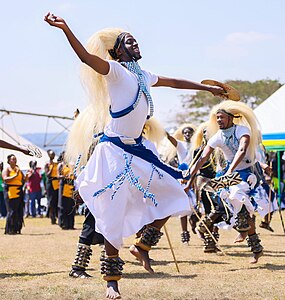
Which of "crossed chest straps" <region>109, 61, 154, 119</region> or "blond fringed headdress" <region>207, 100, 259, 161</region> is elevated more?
"crossed chest straps" <region>109, 61, 154, 119</region>

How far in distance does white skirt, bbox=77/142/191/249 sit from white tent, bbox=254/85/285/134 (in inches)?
482

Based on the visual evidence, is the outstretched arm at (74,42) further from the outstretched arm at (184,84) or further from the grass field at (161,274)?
the grass field at (161,274)

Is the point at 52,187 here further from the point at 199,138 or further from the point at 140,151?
the point at 140,151

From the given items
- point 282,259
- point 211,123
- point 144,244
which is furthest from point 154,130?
point 144,244

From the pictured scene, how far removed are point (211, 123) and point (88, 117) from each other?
2.40 metres

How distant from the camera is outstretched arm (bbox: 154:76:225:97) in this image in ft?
20.4

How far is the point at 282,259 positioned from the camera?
27.1ft

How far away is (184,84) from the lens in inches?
245

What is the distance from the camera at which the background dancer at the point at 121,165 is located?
219 inches

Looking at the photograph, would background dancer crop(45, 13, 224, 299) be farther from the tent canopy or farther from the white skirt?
the tent canopy

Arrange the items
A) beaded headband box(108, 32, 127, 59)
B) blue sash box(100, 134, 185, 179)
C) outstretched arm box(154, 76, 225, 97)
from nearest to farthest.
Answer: blue sash box(100, 134, 185, 179) < beaded headband box(108, 32, 127, 59) < outstretched arm box(154, 76, 225, 97)

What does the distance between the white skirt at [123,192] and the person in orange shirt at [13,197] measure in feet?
28.0

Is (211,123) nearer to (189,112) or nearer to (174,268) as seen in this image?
(174,268)

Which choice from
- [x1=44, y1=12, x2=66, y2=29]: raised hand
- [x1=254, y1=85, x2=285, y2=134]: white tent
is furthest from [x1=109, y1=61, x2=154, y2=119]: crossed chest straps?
[x1=254, y1=85, x2=285, y2=134]: white tent
